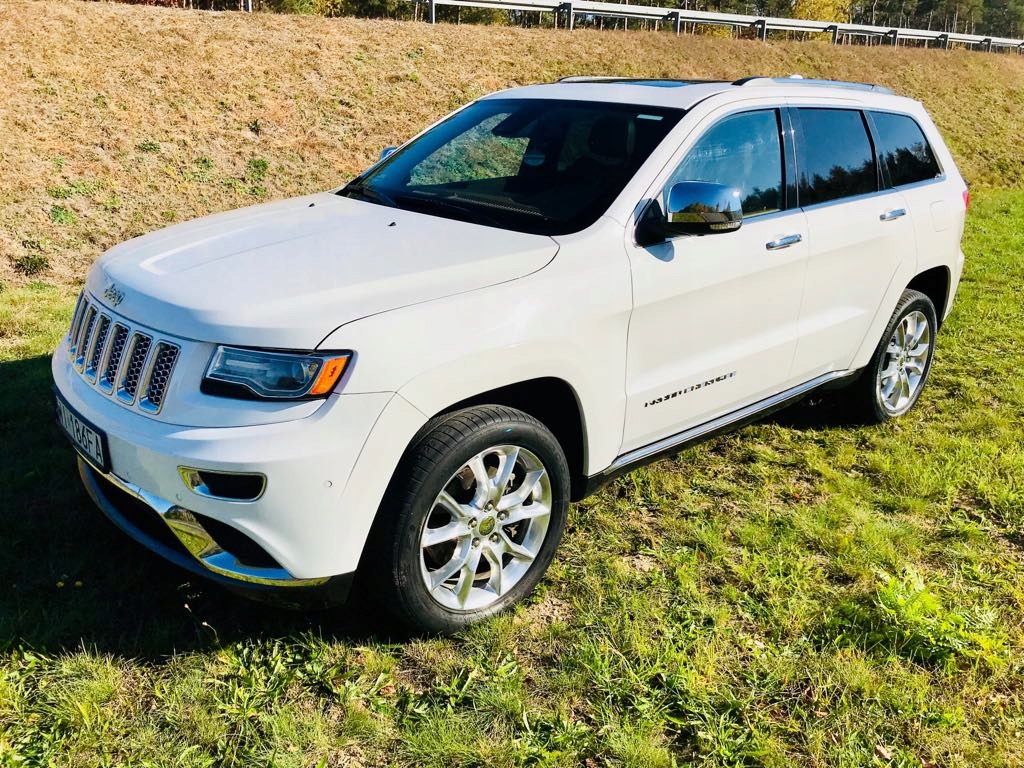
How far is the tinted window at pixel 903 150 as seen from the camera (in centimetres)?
462

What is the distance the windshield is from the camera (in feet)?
10.9

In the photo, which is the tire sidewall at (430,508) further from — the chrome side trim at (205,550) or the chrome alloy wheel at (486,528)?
the chrome side trim at (205,550)

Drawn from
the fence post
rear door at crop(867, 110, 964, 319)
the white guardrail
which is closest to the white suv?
rear door at crop(867, 110, 964, 319)

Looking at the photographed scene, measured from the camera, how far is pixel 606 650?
296 cm

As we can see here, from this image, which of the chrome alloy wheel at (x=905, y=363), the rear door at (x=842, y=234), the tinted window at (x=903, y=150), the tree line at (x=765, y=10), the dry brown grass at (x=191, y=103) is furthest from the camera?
the tree line at (x=765, y=10)

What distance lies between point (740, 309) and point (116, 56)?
10419mm

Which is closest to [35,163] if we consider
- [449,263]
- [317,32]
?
[317,32]

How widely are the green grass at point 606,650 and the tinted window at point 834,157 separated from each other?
1513 mm

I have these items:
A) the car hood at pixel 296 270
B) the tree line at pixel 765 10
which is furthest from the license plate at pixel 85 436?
the tree line at pixel 765 10

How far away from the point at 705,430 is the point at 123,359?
238cm

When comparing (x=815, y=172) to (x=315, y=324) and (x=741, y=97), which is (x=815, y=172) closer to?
(x=741, y=97)

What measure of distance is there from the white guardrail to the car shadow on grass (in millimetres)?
14484

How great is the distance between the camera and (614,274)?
3098mm

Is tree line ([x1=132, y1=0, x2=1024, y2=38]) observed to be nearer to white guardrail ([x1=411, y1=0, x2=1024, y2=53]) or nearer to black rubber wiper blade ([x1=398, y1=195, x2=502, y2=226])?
white guardrail ([x1=411, y1=0, x2=1024, y2=53])
